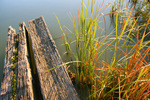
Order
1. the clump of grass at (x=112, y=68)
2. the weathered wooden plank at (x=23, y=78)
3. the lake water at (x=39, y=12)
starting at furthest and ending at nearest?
the lake water at (x=39, y=12)
the weathered wooden plank at (x=23, y=78)
the clump of grass at (x=112, y=68)

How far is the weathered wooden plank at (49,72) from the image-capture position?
3.34 feet

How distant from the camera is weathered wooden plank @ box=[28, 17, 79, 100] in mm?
1020

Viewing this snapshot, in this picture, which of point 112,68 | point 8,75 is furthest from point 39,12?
point 112,68

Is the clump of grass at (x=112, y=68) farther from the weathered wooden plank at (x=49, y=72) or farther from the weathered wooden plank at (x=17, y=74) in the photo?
the weathered wooden plank at (x=17, y=74)

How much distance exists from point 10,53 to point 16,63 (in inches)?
8.6

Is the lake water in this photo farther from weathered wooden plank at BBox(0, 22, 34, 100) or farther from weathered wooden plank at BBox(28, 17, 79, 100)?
weathered wooden plank at BBox(0, 22, 34, 100)

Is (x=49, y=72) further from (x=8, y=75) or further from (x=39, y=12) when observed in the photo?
(x=39, y=12)

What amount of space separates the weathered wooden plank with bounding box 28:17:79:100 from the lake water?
0.41m

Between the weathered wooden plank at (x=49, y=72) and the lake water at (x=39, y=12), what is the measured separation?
1.35 feet

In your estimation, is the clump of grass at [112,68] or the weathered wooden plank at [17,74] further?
the weathered wooden plank at [17,74]

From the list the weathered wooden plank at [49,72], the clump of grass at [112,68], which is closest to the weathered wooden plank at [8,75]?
the weathered wooden plank at [49,72]

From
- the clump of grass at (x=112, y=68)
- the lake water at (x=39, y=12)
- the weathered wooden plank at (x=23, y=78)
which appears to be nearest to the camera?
the clump of grass at (x=112, y=68)

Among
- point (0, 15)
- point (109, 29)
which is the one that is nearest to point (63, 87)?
point (109, 29)

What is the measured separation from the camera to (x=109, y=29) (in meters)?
2.08
